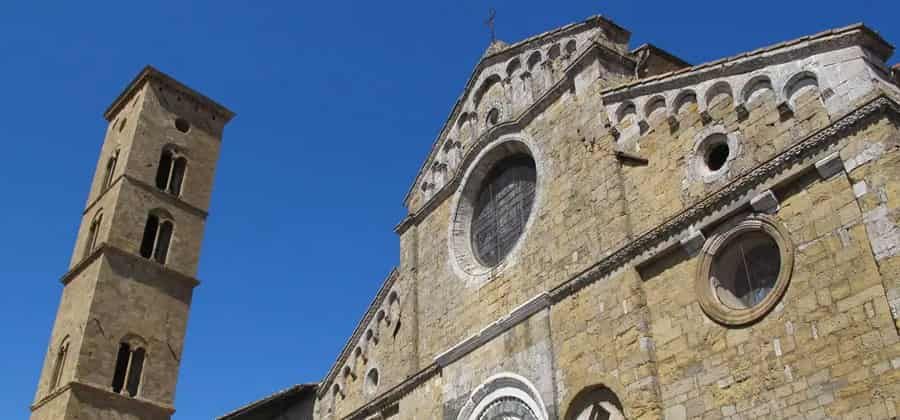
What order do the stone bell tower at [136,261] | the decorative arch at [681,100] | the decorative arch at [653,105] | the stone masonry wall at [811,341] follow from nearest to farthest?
the stone masonry wall at [811,341] → the decorative arch at [681,100] → the decorative arch at [653,105] → the stone bell tower at [136,261]

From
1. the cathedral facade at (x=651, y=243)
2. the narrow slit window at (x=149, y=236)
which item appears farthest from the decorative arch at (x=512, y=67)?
the narrow slit window at (x=149, y=236)

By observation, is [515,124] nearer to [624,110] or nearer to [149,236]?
[624,110]

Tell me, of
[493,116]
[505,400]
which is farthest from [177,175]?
[505,400]

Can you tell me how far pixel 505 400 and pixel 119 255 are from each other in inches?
403

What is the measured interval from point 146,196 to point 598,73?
1188 centimetres

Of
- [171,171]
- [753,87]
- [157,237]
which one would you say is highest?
[171,171]

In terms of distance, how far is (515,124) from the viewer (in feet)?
46.2

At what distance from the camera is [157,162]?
20.6 m

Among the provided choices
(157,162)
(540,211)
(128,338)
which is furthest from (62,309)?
(540,211)

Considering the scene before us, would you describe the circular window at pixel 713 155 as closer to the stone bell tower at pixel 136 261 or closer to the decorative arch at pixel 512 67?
the decorative arch at pixel 512 67

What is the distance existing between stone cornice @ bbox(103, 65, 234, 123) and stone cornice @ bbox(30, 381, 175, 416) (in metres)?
8.17

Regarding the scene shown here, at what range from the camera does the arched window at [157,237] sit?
19344mm

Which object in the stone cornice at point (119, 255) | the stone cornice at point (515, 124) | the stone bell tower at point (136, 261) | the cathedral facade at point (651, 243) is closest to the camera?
the cathedral facade at point (651, 243)

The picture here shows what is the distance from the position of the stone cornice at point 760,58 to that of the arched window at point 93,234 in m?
12.8
